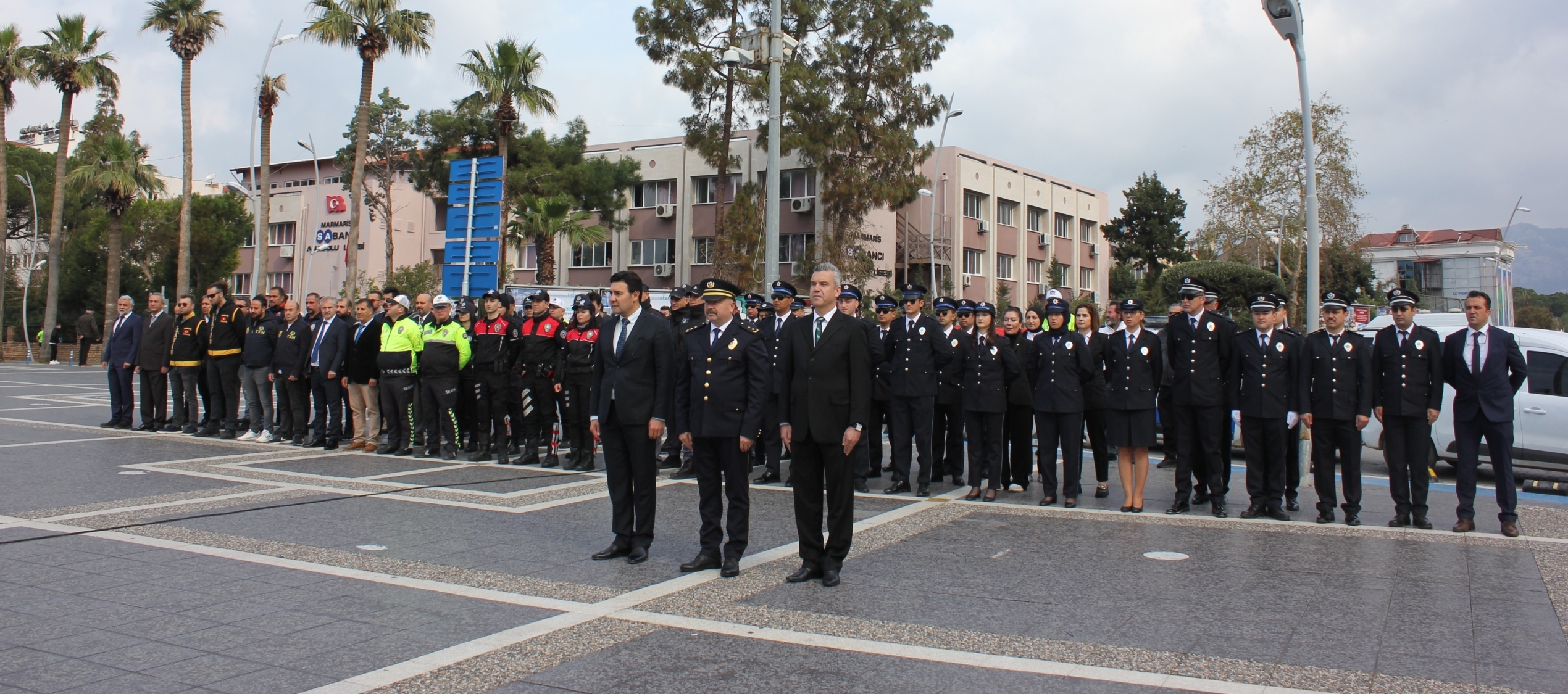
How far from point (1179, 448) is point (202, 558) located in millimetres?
7977

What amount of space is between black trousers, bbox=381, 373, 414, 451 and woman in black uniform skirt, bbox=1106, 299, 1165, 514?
840 centimetres

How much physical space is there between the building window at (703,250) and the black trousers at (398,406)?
35.1 metres

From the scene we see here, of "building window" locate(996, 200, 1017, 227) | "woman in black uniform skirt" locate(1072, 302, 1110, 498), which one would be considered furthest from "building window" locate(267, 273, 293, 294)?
"woman in black uniform skirt" locate(1072, 302, 1110, 498)

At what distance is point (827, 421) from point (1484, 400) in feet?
19.2

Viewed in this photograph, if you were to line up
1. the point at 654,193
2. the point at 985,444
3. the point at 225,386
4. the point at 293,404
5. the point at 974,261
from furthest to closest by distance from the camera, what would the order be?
the point at 974,261 → the point at 654,193 → the point at 225,386 → the point at 293,404 → the point at 985,444

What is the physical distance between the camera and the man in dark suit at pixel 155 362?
14.6 metres

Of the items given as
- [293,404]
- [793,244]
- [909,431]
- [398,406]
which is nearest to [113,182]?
[793,244]

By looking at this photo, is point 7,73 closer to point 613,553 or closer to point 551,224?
point 551,224

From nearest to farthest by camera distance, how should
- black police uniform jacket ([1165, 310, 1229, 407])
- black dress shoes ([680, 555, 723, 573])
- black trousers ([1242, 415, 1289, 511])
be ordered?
black dress shoes ([680, 555, 723, 573]) < black trousers ([1242, 415, 1289, 511]) < black police uniform jacket ([1165, 310, 1229, 407])

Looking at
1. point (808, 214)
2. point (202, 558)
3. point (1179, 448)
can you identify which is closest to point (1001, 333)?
point (1179, 448)

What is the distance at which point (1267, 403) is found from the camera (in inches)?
360

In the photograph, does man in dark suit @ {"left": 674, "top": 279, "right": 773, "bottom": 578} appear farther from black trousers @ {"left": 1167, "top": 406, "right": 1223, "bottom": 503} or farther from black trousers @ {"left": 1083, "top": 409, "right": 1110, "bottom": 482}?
black trousers @ {"left": 1083, "top": 409, "right": 1110, "bottom": 482}

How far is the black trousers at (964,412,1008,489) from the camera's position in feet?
33.1

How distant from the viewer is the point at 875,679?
4484 mm
